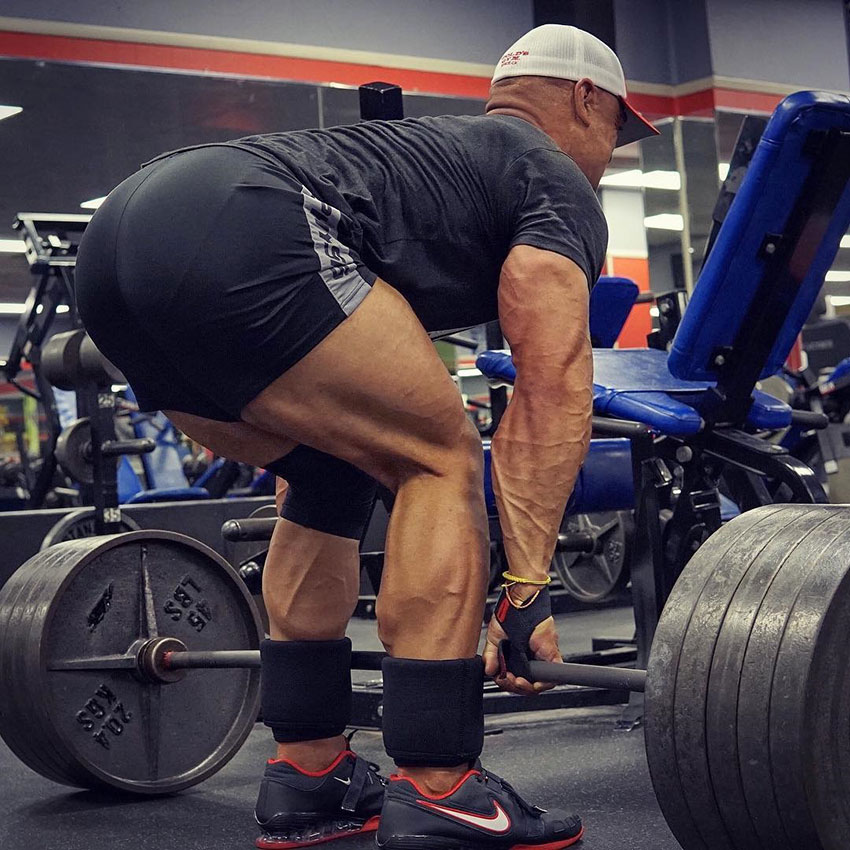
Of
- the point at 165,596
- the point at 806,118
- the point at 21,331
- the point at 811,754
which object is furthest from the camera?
the point at 21,331

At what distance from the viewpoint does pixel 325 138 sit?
1.47 m

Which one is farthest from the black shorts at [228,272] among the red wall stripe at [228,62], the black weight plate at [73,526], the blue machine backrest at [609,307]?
the red wall stripe at [228,62]

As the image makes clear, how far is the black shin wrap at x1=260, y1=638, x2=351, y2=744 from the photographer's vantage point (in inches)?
63.1

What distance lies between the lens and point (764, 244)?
79.6 inches

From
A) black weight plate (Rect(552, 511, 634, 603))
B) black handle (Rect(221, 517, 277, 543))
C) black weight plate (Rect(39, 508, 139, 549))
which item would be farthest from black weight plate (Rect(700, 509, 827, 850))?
black weight plate (Rect(39, 508, 139, 549))

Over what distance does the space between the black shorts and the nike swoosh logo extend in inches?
20.1

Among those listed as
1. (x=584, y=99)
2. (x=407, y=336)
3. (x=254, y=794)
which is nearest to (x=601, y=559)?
(x=254, y=794)

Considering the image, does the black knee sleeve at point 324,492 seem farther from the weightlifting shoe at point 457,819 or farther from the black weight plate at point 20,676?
the black weight plate at point 20,676

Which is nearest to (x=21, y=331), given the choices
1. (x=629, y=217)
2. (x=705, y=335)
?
(x=705, y=335)

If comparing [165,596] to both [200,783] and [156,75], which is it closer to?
[200,783]

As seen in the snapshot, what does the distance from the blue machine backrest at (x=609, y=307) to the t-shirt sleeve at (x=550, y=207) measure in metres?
1.22

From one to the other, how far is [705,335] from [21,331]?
382cm

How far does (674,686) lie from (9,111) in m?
5.62

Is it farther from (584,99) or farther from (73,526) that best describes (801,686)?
(73,526)
